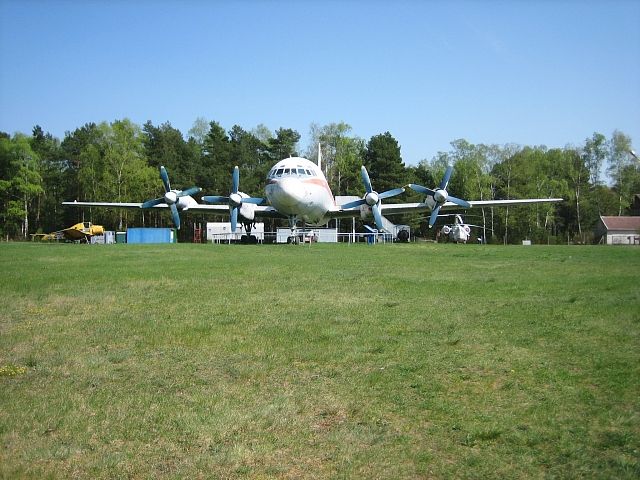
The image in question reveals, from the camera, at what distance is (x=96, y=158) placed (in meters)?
68.9

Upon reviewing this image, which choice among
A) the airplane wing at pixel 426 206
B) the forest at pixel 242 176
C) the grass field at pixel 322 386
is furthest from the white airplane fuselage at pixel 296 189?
the forest at pixel 242 176

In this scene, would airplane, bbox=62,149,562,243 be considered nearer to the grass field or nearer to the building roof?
the grass field

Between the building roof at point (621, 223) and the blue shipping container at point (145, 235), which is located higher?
the building roof at point (621, 223)

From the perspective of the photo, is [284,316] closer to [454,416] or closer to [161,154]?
[454,416]

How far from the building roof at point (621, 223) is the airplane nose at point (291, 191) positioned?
1850 inches

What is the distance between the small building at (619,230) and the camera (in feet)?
198

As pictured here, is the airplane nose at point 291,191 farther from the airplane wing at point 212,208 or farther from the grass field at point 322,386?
the grass field at point 322,386

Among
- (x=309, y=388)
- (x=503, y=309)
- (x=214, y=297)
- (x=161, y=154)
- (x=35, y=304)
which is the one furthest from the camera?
(x=161, y=154)

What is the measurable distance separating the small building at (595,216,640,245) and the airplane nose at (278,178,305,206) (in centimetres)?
4487

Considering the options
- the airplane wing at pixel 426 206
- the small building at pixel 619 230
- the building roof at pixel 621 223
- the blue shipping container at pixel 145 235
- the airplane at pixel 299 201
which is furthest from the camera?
the building roof at pixel 621 223

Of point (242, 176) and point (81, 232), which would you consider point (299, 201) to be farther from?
point (242, 176)

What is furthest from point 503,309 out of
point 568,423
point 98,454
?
point 98,454

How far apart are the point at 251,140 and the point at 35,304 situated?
76583 mm

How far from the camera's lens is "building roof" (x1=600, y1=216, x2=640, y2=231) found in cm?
6206
